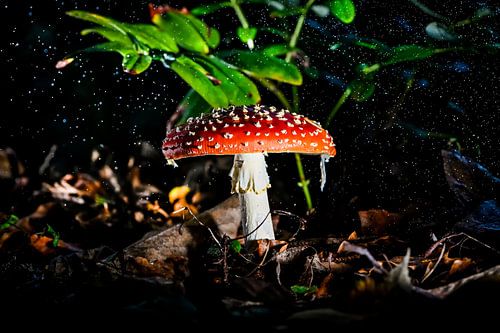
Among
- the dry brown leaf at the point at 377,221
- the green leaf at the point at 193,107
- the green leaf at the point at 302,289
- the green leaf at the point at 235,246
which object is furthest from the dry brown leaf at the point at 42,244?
the dry brown leaf at the point at 377,221

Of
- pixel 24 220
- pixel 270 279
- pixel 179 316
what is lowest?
pixel 24 220

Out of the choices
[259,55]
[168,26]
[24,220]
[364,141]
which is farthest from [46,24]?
[364,141]

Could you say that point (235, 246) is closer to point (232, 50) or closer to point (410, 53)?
point (232, 50)

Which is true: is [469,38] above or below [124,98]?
above

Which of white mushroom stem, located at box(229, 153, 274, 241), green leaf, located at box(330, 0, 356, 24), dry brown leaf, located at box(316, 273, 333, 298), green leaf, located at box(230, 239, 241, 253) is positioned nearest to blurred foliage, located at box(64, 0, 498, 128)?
green leaf, located at box(330, 0, 356, 24)

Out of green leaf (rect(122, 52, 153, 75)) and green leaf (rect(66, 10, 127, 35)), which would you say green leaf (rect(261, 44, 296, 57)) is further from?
green leaf (rect(66, 10, 127, 35))

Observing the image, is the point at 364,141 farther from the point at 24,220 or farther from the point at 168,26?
the point at 24,220

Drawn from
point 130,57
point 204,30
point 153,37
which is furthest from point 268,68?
point 130,57
